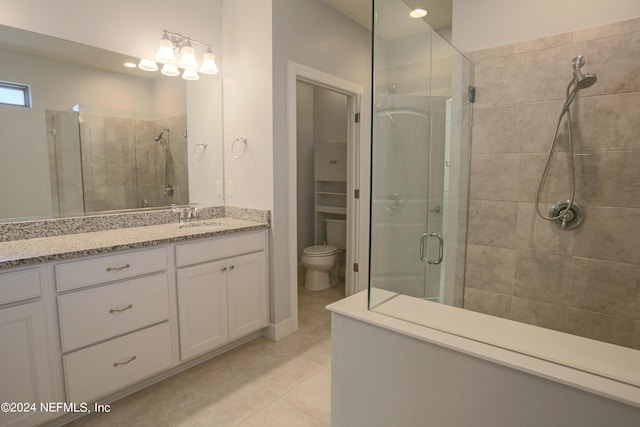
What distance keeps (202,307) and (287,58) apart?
71.9 inches

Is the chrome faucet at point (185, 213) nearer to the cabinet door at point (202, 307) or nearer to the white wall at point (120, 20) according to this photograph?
the cabinet door at point (202, 307)

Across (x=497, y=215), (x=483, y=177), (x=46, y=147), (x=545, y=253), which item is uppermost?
(x=46, y=147)

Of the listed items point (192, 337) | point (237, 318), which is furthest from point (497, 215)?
point (192, 337)

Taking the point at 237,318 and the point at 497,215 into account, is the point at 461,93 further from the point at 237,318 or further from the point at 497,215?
the point at 237,318

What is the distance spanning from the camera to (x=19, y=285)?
57.7 inches

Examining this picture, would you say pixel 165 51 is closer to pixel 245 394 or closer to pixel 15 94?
pixel 15 94

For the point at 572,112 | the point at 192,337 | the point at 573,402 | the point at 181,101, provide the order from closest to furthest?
1. the point at 573,402
2. the point at 572,112
3. the point at 192,337
4. the point at 181,101

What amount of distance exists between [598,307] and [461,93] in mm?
1346

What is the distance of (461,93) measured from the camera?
6.70ft

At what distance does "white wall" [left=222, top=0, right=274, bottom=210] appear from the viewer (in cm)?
246

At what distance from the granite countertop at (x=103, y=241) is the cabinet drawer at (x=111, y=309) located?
0.20m

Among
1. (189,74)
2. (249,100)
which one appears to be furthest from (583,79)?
(189,74)

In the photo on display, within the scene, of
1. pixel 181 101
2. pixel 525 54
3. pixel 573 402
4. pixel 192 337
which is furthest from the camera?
pixel 181 101

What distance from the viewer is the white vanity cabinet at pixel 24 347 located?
1.44 metres
